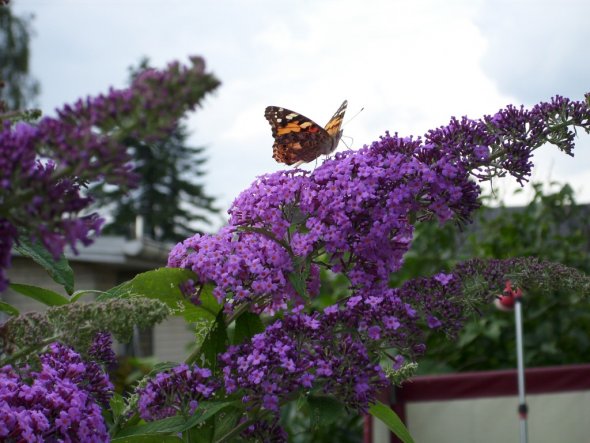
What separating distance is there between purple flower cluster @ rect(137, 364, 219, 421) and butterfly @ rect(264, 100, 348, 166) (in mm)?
848

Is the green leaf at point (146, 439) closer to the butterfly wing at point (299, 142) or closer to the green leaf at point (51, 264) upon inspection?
the green leaf at point (51, 264)

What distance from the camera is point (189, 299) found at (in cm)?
130

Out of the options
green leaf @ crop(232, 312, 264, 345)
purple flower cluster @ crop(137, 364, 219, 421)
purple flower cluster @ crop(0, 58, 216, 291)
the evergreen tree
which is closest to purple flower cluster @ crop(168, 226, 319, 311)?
green leaf @ crop(232, 312, 264, 345)

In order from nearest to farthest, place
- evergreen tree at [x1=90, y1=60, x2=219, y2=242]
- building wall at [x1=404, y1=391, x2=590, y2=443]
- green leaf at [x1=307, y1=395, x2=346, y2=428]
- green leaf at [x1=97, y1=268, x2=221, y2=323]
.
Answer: green leaf at [x1=307, y1=395, x2=346, y2=428] → green leaf at [x1=97, y1=268, x2=221, y2=323] → building wall at [x1=404, y1=391, x2=590, y2=443] → evergreen tree at [x1=90, y1=60, x2=219, y2=242]

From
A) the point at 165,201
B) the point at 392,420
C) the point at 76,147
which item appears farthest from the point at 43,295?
the point at 165,201

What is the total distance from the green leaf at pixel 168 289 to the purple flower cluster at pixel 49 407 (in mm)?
156

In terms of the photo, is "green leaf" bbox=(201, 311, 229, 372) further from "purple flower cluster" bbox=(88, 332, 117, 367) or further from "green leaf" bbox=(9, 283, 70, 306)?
"green leaf" bbox=(9, 283, 70, 306)

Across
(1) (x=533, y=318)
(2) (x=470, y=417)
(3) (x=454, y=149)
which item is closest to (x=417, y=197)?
(3) (x=454, y=149)

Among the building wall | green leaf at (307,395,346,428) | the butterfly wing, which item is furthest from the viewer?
the building wall

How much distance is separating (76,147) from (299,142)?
55.4 inches

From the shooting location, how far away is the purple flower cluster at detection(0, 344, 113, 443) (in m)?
1.03

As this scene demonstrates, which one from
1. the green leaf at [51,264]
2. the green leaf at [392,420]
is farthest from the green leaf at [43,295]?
the green leaf at [392,420]

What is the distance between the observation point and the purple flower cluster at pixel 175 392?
112 centimetres

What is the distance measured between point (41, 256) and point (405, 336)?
58 centimetres
